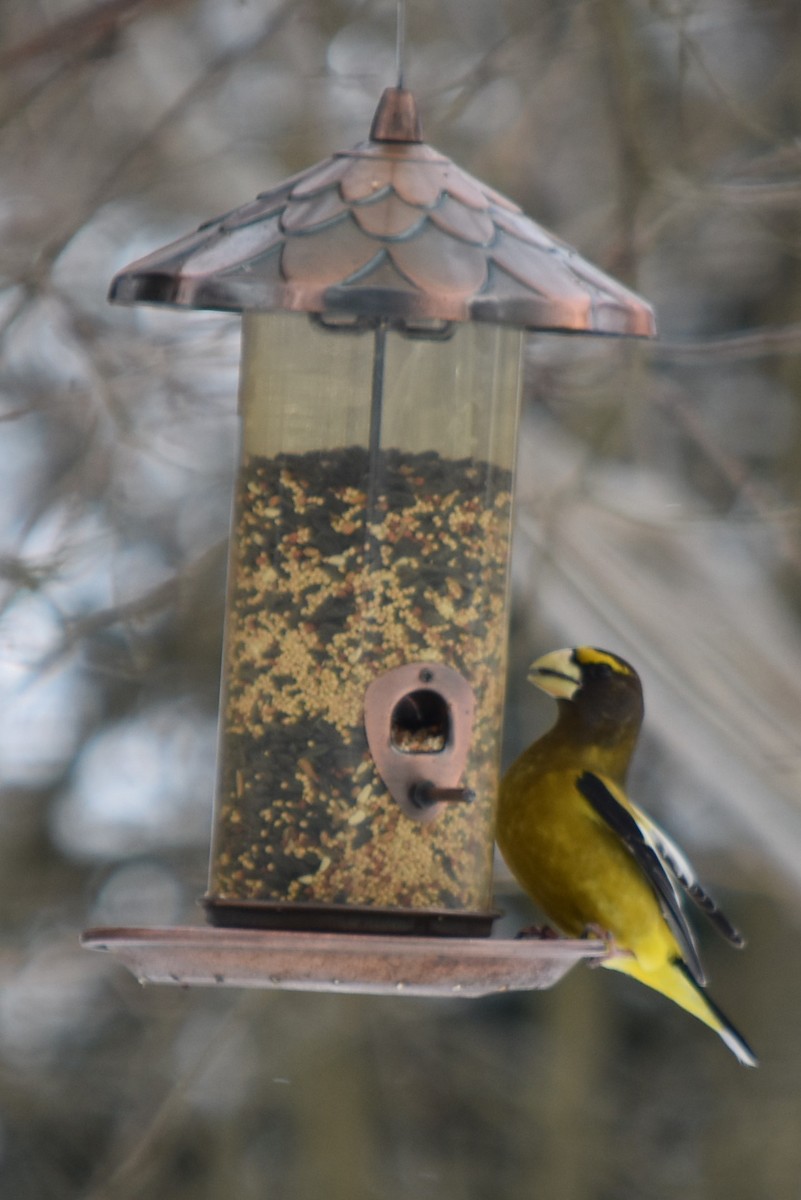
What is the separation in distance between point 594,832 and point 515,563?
11.6 ft

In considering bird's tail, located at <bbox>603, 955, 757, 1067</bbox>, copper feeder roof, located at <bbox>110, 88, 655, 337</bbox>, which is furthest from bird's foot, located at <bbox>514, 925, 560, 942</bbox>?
copper feeder roof, located at <bbox>110, 88, 655, 337</bbox>

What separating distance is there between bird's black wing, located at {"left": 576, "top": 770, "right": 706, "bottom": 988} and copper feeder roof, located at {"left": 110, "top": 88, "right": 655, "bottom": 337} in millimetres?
1301

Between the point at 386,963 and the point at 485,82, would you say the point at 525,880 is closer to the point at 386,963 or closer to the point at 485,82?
the point at 386,963

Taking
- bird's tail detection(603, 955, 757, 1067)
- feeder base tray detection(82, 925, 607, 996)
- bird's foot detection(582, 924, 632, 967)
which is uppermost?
feeder base tray detection(82, 925, 607, 996)

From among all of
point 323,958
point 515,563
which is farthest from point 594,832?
point 515,563

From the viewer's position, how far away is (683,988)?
6176 millimetres

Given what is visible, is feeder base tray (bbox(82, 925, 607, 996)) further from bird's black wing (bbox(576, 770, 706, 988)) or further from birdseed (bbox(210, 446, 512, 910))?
bird's black wing (bbox(576, 770, 706, 988))

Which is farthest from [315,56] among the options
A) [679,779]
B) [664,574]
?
[679,779]

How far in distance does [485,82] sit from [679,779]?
12.2ft

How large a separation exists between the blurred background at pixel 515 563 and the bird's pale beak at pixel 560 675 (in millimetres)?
2473

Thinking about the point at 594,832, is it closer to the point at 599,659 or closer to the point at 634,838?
the point at 634,838

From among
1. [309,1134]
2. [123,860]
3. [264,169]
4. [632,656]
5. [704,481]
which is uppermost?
[264,169]

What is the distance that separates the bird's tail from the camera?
237 inches

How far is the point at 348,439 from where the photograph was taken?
5.05m
